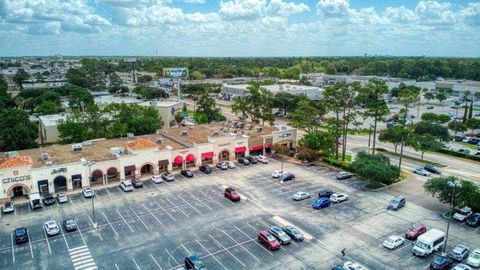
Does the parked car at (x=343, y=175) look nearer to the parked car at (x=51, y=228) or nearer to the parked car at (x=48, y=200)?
→ the parked car at (x=51, y=228)

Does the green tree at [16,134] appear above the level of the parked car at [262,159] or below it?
above

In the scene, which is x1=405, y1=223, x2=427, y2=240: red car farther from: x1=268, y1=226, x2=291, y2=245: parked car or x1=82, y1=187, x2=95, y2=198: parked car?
x1=82, y1=187, x2=95, y2=198: parked car

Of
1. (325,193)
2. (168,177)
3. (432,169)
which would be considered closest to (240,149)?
(168,177)

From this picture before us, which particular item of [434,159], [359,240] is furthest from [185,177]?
[434,159]

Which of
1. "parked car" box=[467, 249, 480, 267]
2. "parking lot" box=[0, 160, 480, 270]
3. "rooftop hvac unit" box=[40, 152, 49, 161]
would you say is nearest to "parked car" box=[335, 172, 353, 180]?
"parking lot" box=[0, 160, 480, 270]

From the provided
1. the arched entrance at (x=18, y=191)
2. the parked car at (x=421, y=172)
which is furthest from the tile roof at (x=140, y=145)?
the parked car at (x=421, y=172)

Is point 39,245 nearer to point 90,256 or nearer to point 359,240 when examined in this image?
point 90,256
